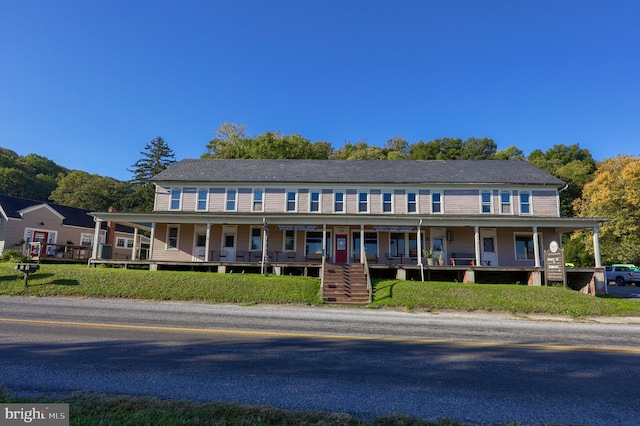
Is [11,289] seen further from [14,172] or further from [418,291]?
[14,172]

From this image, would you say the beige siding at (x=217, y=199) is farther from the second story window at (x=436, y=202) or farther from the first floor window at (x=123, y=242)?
the first floor window at (x=123, y=242)

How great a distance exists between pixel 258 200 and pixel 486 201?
14.9 metres

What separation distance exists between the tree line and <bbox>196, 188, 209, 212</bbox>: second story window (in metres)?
3.53

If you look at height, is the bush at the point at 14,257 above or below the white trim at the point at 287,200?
below

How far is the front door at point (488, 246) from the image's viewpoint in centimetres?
2295

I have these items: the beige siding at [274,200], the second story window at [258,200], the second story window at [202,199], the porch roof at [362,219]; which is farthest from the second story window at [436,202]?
the second story window at [202,199]

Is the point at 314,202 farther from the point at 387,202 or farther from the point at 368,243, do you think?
the point at 387,202

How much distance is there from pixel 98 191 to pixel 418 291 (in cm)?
5825

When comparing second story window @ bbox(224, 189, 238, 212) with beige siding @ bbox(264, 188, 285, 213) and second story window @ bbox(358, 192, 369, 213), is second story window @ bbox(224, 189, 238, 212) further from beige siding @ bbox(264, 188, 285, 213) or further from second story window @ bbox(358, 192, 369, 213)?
second story window @ bbox(358, 192, 369, 213)

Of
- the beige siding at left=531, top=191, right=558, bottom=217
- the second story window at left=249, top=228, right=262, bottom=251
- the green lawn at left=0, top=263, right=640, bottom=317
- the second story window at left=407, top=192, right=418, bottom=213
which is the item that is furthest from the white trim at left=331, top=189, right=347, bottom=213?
the beige siding at left=531, top=191, right=558, bottom=217

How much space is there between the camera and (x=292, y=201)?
2466 cm

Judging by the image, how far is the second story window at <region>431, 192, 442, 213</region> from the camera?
23812 mm

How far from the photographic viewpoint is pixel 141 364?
580 centimetres

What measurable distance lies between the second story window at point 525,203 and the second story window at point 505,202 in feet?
2.41
